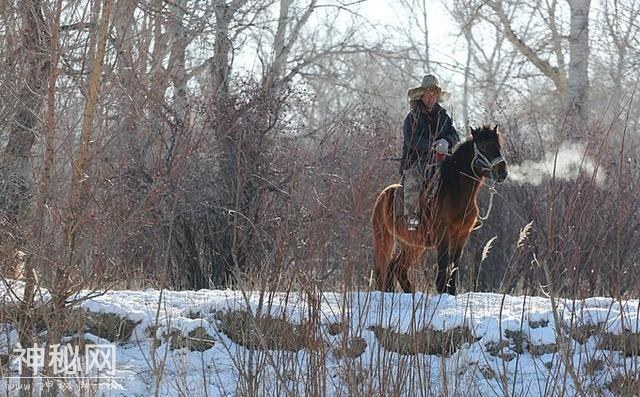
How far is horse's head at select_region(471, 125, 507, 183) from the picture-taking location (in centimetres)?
905

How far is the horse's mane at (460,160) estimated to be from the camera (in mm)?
9312

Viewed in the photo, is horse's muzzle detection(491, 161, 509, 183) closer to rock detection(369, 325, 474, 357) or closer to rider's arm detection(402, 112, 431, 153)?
rider's arm detection(402, 112, 431, 153)

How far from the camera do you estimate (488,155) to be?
9156 millimetres

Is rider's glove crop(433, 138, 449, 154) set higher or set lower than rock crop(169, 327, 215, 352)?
higher

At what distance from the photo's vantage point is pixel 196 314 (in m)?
7.80

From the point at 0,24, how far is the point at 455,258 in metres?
4.38

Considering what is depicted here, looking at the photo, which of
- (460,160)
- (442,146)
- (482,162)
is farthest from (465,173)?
(442,146)

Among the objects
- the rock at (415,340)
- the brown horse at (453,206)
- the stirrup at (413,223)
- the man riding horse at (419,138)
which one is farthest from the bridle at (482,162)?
the rock at (415,340)

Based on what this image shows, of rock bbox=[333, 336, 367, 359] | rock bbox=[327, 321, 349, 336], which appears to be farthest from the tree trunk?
rock bbox=[333, 336, 367, 359]

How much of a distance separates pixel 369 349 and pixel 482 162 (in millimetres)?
3588

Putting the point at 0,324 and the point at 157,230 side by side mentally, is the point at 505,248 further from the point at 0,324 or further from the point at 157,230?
the point at 0,324

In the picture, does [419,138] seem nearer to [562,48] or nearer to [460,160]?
[460,160]

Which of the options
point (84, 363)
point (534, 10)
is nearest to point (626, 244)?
point (84, 363)

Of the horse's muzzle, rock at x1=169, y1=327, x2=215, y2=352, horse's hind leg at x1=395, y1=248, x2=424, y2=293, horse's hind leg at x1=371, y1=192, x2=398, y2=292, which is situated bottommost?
rock at x1=169, y1=327, x2=215, y2=352
